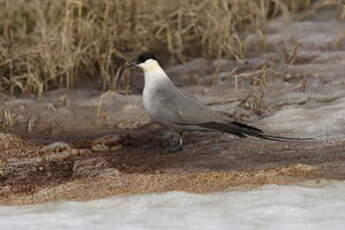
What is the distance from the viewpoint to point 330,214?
347 centimetres

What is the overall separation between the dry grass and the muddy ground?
151 millimetres

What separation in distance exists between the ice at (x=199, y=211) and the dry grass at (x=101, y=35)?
2235 millimetres

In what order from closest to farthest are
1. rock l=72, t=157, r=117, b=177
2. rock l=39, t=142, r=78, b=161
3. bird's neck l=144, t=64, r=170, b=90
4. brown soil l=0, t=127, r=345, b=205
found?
brown soil l=0, t=127, r=345, b=205
rock l=72, t=157, r=117, b=177
rock l=39, t=142, r=78, b=161
bird's neck l=144, t=64, r=170, b=90

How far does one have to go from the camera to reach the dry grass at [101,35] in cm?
589

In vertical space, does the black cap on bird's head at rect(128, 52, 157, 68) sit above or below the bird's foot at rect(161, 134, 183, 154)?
above

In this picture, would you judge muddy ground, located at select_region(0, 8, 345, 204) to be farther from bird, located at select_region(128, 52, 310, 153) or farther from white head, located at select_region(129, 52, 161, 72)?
white head, located at select_region(129, 52, 161, 72)

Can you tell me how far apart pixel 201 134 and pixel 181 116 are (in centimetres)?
43

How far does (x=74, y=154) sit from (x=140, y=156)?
343 mm

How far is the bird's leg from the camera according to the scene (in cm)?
461

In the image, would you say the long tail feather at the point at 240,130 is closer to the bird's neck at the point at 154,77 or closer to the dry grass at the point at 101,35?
the bird's neck at the point at 154,77

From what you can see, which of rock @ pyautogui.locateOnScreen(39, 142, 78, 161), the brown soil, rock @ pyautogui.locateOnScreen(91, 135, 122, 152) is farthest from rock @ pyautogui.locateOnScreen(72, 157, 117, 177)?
rock @ pyautogui.locateOnScreen(91, 135, 122, 152)

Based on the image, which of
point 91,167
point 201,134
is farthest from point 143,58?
point 91,167

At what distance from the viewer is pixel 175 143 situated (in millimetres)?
4770

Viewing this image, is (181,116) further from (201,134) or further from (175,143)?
(201,134)
